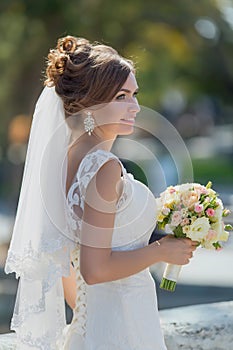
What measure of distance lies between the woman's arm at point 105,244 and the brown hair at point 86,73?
23 cm

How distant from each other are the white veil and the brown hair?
0.27 feet

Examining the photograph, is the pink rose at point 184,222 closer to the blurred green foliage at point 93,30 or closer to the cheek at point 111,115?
the cheek at point 111,115

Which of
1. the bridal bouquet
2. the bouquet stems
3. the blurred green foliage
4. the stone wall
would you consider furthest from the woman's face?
the blurred green foliage

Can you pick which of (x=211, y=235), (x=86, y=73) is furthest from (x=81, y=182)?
(x=211, y=235)

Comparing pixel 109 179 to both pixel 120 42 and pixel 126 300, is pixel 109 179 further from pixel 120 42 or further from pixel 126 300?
pixel 120 42

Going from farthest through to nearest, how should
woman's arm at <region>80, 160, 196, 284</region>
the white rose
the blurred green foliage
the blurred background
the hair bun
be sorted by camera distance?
the blurred green foliage
the blurred background
the hair bun
the white rose
woman's arm at <region>80, 160, 196, 284</region>

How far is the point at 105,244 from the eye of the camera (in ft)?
8.71

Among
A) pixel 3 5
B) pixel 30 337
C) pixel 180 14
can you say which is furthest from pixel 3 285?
pixel 30 337

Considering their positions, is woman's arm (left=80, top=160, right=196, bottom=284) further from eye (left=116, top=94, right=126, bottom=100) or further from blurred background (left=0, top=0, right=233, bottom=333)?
blurred background (left=0, top=0, right=233, bottom=333)

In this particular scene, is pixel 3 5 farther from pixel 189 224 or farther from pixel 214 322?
pixel 189 224

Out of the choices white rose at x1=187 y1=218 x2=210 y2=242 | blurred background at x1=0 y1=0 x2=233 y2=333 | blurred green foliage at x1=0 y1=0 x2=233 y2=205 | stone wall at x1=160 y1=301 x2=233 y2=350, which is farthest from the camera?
blurred green foliage at x1=0 y1=0 x2=233 y2=205

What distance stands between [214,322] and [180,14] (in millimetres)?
10270

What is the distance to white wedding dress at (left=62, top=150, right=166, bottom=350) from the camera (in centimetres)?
281

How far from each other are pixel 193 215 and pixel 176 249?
0.13 meters
